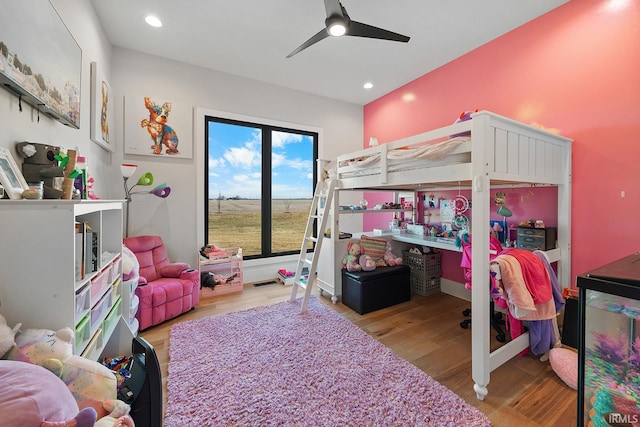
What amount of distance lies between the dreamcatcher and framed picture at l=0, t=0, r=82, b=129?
3606 mm

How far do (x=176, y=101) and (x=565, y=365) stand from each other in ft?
14.7

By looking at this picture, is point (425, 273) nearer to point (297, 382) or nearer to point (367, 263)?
point (367, 263)

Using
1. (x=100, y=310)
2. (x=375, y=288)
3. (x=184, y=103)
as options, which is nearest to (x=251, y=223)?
(x=184, y=103)

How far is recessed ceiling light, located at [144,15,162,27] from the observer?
2453mm

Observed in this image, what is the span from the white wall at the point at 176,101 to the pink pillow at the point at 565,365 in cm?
310

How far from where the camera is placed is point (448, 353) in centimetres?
204

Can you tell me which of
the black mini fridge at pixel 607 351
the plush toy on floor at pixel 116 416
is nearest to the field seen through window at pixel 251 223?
the plush toy on floor at pixel 116 416

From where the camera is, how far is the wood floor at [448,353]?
4.91 ft

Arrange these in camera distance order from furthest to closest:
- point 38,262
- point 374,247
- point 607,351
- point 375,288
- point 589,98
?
point 374,247, point 375,288, point 589,98, point 38,262, point 607,351

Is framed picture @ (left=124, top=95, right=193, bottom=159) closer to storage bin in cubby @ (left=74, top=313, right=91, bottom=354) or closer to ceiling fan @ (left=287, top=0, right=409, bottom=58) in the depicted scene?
ceiling fan @ (left=287, top=0, right=409, bottom=58)

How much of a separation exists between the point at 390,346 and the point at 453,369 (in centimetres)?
48

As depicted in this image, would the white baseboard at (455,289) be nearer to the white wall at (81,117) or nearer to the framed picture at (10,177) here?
the framed picture at (10,177)

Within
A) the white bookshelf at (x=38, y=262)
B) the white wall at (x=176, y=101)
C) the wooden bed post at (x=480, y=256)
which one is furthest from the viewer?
the white wall at (x=176, y=101)

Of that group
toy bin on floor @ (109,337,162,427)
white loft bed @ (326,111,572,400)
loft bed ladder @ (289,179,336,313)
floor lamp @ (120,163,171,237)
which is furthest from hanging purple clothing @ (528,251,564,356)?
floor lamp @ (120,163,171,237)
